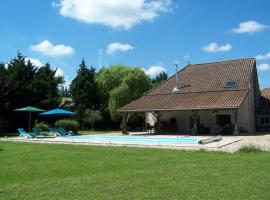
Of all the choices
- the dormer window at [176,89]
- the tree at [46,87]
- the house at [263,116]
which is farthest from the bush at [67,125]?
the house at [263,116]

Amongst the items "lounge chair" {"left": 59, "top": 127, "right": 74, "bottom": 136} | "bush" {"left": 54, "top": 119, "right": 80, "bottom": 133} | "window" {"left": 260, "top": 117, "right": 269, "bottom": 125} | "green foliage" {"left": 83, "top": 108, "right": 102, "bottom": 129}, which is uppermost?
"green foliage" {"left": 83, "top": 108, "right": 102, "bottom": 129}

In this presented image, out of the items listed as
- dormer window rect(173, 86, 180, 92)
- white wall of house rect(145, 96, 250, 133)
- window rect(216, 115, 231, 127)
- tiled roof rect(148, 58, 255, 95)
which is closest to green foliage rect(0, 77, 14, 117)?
tiled roof rect(148, 58, 255, 95)

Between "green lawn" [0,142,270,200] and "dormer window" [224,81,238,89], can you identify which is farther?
"dormer window" [224,81,238,89]

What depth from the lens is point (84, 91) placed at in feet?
150

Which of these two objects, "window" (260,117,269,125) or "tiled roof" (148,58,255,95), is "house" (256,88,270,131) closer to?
"window" (260,117,269,125)

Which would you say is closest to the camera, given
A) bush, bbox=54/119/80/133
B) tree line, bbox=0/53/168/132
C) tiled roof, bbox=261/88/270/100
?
bush, bbox=54/119/80/133

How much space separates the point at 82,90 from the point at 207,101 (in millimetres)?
20392

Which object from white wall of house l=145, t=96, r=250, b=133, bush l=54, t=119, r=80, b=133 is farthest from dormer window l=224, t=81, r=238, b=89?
bush l=54, t=119, r=80, b=133

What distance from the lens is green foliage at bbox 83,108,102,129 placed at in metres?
43.0

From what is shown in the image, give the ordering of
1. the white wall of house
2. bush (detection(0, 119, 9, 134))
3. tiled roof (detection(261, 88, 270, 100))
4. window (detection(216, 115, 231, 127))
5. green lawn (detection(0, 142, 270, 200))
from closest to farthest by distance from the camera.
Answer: green lawn (detection(0, 142, 270, 200)) → the white wall of house → window (detection(216, 115, 231, 127)) → bush (detection(0, 119, 9, 134)) → tiled roof (detection(261, 88, 270, 100))

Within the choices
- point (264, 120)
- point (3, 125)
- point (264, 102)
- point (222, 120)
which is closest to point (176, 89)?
point (222, 120)

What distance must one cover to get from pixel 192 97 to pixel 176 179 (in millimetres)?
23074

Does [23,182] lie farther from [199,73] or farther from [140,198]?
[199,73]

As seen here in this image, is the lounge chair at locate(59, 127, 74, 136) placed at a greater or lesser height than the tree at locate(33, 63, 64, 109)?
lesser
